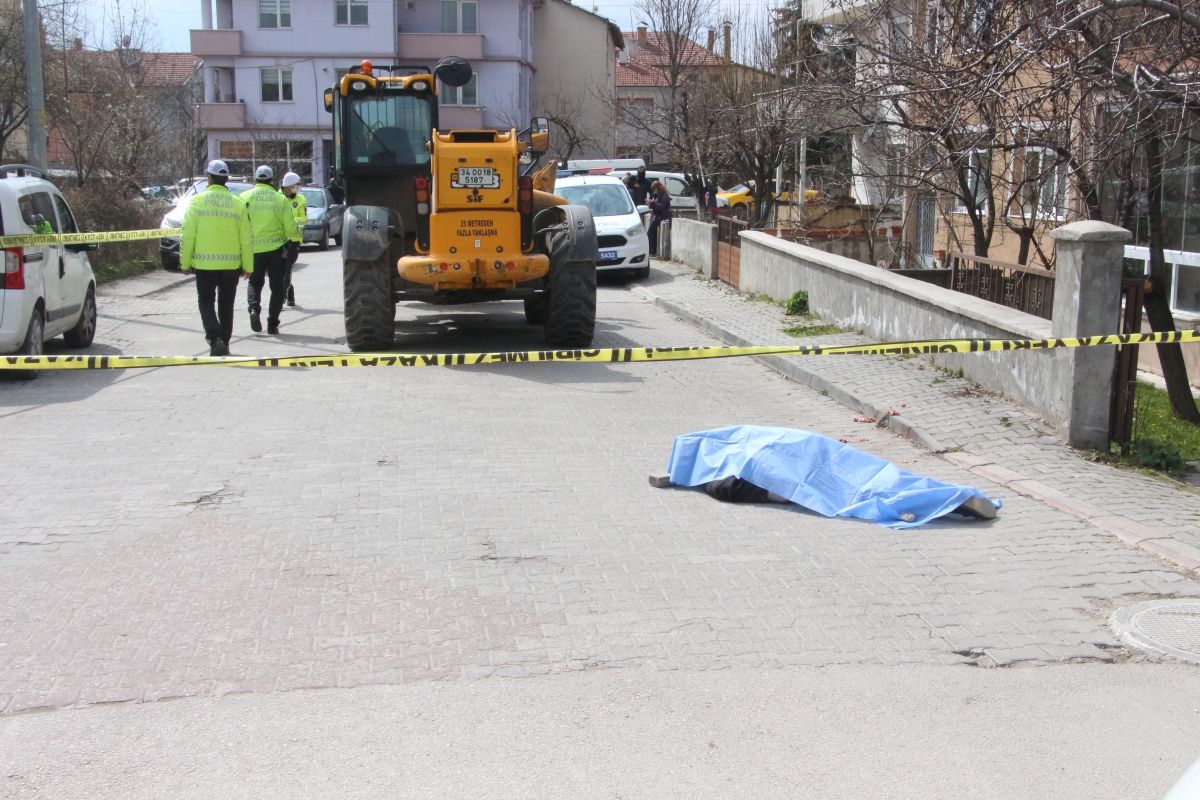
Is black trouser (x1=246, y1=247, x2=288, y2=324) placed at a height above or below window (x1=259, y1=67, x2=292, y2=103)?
below

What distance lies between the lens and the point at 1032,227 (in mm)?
13125

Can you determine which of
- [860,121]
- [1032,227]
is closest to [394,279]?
[860,121]

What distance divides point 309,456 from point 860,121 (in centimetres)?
673

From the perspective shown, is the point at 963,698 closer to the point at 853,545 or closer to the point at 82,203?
the point at 853,545

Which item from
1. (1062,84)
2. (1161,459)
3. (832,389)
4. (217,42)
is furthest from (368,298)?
(217,42)

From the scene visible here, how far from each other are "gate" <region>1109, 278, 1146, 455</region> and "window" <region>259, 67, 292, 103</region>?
4855 cm

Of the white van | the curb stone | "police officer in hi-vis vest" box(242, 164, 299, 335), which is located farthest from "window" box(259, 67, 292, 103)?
the curb stone

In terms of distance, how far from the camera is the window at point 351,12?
171ft

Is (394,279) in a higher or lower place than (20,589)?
higher

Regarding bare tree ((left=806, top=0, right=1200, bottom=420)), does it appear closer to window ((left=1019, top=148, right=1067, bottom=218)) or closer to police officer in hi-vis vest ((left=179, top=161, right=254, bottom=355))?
window ((left=1019, top=148, right=1067, bottom=218))

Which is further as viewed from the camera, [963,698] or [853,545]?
[853,545]

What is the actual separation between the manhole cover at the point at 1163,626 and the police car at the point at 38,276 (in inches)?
374

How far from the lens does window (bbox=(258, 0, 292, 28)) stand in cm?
5231

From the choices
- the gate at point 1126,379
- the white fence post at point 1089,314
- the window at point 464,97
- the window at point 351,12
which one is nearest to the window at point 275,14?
the window at point 351,12
